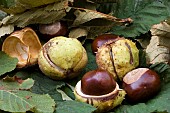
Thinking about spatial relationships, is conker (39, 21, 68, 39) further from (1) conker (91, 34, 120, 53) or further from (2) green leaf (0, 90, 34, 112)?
(2) green leaf (0, 90, 34, 112)

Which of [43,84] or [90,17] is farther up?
[90,17]

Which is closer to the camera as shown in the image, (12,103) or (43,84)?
(12,103)

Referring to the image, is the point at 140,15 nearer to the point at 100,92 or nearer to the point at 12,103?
the point at 100,92

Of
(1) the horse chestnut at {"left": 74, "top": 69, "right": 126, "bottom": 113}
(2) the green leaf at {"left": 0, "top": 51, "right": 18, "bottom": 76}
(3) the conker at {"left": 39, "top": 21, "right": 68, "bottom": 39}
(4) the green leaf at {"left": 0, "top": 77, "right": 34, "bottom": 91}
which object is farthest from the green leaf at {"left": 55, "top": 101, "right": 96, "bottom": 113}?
(3) the conker at {"left": 39, "top": 21, "right": 68, "bottom": 39}

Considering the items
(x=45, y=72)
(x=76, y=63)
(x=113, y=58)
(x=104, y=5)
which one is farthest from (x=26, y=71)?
(x=104, y=5)

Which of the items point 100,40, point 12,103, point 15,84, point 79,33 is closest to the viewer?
point 12,103

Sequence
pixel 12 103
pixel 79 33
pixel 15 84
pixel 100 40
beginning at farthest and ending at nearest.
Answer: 1. pixel 79 33
2. pixel 100 40
3. pixel 15 84
4. pixel 12 103

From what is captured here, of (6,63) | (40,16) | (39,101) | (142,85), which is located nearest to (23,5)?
(40,16)
